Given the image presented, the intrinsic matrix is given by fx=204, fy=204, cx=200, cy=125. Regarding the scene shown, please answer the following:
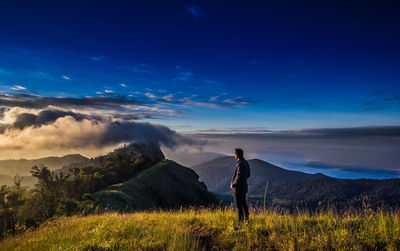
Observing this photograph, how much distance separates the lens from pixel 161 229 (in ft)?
19.9

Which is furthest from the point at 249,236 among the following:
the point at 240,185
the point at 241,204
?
the point at 240,185

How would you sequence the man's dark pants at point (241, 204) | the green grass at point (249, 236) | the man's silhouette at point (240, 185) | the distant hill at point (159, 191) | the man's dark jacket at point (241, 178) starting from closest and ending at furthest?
the green grass at point (249, 236)
the man's dark pants at point (241, 204)
the man's silhouette at point (240, 185)
the man's dark jacket at point (241, 178)
the distant hill at point (159, 191)

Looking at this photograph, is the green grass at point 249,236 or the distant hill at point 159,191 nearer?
the green grass at point 249,236

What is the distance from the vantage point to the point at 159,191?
2266 inches

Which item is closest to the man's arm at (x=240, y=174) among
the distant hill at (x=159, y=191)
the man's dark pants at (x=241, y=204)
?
the man's dark pants at (x=241, y=204)

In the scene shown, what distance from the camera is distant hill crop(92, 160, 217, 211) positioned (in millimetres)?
33084

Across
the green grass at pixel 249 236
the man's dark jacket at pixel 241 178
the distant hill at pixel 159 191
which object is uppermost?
the man's dark jacket at pixel 241 178

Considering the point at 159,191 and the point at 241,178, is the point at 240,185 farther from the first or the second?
the point at 159,191

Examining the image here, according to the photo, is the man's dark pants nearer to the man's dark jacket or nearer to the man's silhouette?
the man's silhouette

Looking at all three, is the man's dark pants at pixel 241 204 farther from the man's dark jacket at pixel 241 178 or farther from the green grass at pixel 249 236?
the green grass at pixel 249 236

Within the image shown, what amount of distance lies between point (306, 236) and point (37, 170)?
55.1 metres

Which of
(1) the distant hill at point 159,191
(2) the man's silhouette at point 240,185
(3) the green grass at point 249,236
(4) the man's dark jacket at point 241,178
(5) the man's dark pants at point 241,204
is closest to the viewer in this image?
(3) the green grass at point 249,236

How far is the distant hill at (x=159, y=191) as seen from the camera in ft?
109

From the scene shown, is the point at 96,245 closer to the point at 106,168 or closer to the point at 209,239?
the point at 209,239
